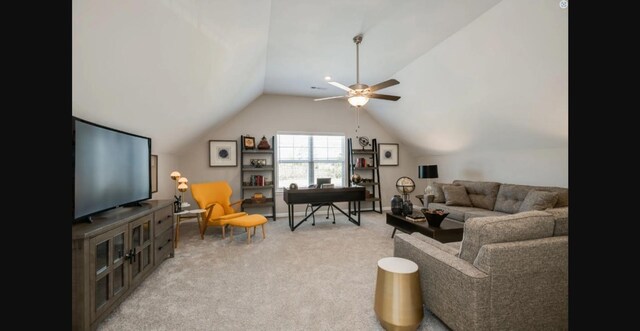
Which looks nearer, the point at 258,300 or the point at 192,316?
the point at 192,316

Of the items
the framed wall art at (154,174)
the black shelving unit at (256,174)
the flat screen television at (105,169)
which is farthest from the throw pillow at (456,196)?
the framed wall art at (154,174)

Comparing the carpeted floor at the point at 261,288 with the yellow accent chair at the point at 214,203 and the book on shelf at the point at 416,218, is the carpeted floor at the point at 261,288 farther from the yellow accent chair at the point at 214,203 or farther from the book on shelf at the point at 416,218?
the book on shelf at the point at 416,218

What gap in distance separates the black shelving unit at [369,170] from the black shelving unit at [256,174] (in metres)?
1.77

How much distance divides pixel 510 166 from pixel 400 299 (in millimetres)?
3823

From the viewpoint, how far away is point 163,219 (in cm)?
284

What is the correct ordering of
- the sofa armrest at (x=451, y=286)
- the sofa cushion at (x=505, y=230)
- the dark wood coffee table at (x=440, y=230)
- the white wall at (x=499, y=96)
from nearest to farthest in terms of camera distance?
the sofa armrest at (x=451, y=286) < the sofa cushion at (x=505, y=230) < the white wall at (x=499, y=96) < the dark wood coffee table at (x=440, y=230)

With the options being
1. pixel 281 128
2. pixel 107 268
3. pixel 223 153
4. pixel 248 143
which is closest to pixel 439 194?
pixel 281 128

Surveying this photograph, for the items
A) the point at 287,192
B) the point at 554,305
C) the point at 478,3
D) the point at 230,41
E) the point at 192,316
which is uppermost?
the point at 478,3

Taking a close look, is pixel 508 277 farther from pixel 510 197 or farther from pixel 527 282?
pixel 510 197

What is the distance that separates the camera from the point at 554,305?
4.92 feet

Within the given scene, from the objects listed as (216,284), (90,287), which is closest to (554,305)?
(216,284)

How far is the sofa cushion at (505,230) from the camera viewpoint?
1.51m
